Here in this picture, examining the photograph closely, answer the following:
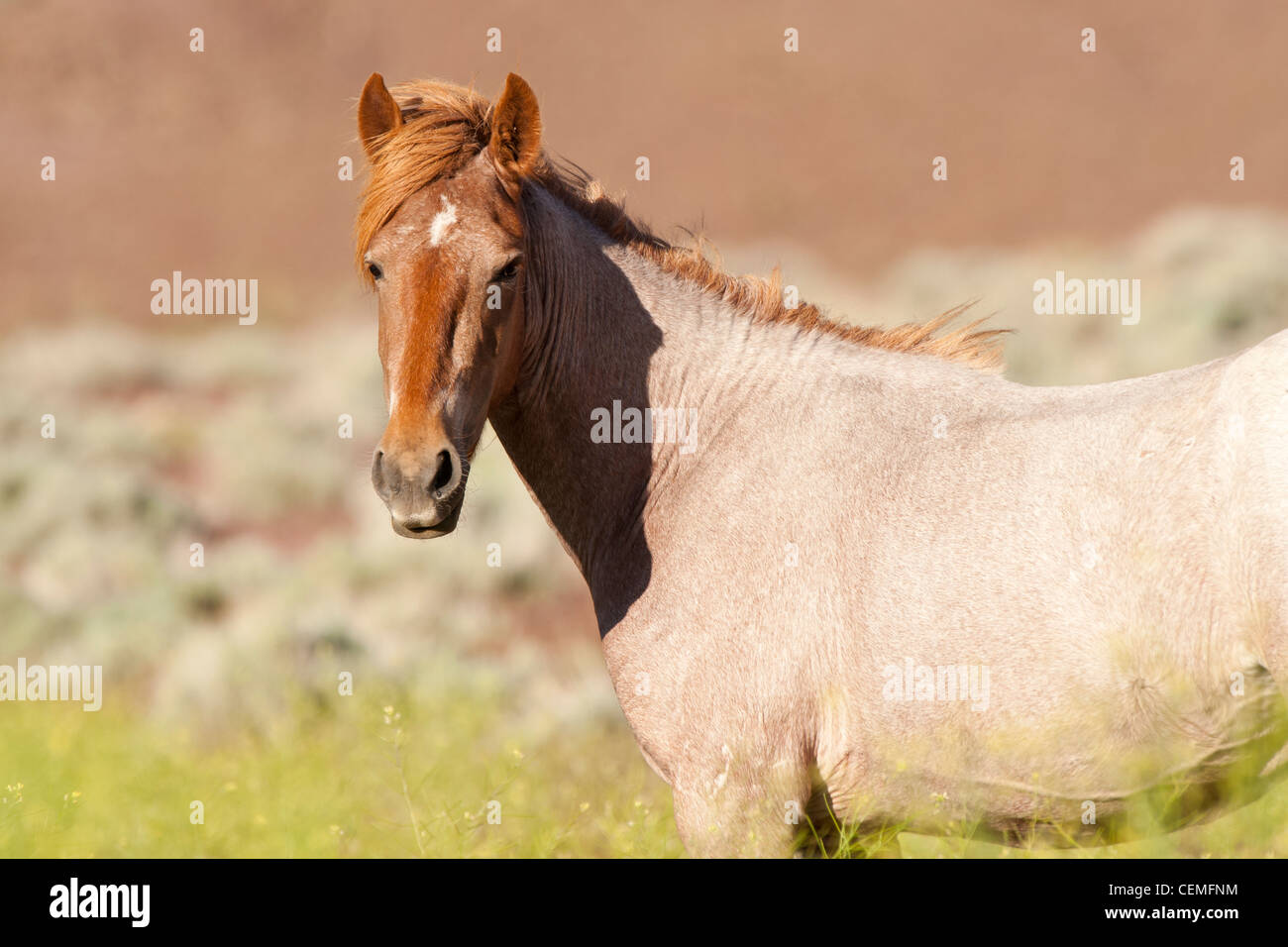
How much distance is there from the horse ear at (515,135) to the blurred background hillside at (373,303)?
89 centimetres

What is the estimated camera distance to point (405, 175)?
152 inches

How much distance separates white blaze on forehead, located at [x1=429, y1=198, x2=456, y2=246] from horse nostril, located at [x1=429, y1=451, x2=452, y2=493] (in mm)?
748

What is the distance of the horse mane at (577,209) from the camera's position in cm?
390

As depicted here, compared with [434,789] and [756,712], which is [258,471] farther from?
[756,712]

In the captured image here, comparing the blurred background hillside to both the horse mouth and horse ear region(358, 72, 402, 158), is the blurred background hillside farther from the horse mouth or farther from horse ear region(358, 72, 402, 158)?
the horse mouth

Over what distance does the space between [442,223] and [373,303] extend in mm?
26165

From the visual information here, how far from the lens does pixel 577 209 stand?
4.49 metres

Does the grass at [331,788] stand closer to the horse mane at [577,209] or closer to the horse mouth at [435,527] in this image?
the horse mouth at [435,527]

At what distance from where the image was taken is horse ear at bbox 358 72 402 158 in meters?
4.02

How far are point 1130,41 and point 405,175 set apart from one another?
1390 inches

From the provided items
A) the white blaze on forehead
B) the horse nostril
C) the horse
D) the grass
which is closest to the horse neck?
the horse

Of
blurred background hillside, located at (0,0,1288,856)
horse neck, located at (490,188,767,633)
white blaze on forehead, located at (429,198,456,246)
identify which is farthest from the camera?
blurred background hillside, located at (0,0,1288,856)

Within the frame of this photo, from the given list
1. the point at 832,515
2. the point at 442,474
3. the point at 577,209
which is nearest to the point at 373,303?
the point at 577,209

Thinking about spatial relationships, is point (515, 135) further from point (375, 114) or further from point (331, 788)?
point (331, 788)
